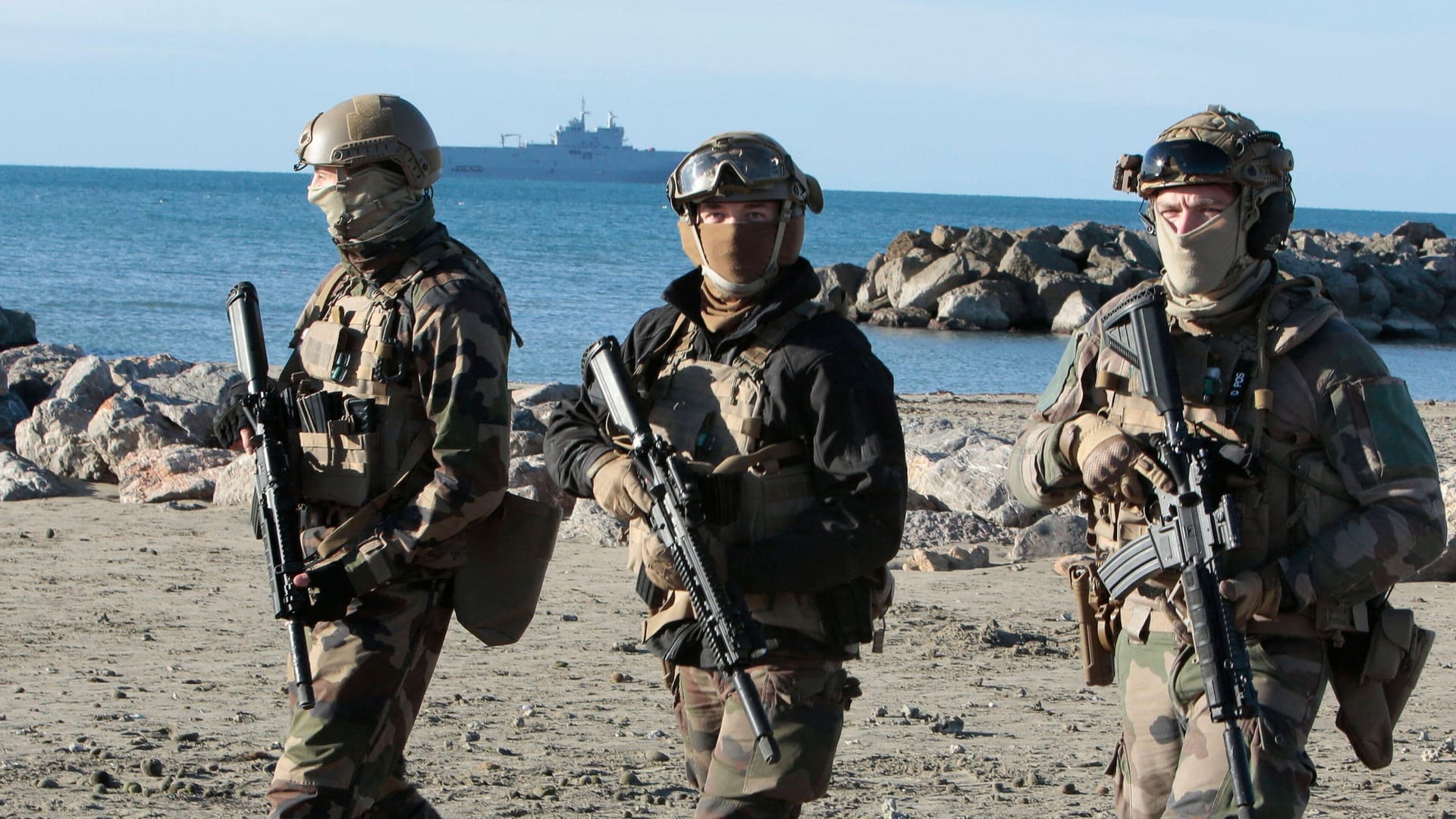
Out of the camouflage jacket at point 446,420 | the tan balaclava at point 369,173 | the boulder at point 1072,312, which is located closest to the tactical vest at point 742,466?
the camouflage jacket at point 446,420

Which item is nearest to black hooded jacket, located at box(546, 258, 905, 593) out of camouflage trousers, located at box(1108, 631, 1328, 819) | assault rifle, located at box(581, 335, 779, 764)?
assault rifle, located at box(581, 335, 779, 764)

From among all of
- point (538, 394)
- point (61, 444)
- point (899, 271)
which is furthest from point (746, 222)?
point (899, 271)

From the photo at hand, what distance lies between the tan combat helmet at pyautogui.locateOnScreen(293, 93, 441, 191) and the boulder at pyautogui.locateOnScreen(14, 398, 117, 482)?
8.47 metres

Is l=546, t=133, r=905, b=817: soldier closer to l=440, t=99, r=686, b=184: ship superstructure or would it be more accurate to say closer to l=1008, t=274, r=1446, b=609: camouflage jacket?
l=1008, t=274, r=1446, b=609: camouflage jacket

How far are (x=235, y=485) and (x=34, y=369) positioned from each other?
624 centimetres

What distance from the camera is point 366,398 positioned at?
4.48 meters

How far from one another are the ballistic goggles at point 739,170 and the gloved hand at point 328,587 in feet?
4.13

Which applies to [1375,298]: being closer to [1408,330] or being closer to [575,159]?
[1408,330]

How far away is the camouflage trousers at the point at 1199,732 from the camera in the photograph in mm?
3744

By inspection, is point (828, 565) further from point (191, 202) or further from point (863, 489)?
point (191, 202)

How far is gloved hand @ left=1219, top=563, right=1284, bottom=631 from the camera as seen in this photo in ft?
12.4

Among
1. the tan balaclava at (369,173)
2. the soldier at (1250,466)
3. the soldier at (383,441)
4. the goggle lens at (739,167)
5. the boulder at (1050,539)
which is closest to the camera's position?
the soldier at (1250,466)

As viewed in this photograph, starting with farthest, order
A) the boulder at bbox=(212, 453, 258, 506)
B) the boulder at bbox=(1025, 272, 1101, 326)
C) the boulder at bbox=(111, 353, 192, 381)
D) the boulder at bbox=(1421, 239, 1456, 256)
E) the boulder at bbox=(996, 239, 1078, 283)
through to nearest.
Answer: the boulder at bbox=(1421, 239, 1456, 256) < the boulder at bbox=(996, 239, 1078, 283) < the boulder at bbox=(1025, 272, 1101, 326) < the boulder at bbox=(111, 353, 192, 381) < the boulder at bbox=(212, 453, 258, 506)

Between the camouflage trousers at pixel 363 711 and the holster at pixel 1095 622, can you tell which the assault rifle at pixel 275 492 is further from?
the holster at pixel 1095 622
